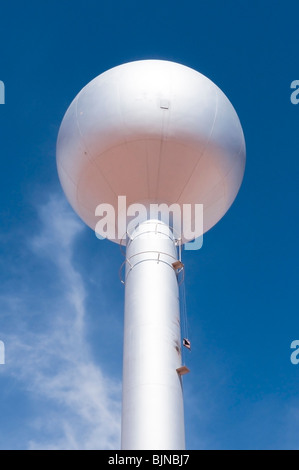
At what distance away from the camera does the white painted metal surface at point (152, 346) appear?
1177 centimetres

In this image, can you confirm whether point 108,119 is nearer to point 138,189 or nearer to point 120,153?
point 120,153

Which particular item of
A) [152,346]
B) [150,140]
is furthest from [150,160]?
[152,346]

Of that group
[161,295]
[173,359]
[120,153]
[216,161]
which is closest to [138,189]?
[120,153]

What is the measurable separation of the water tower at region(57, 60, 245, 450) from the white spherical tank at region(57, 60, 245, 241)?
3cm

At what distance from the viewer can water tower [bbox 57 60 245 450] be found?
13.9m

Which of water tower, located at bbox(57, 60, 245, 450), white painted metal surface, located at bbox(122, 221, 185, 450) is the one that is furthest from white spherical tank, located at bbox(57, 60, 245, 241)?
white painted metal surface, located at bbox(122, 221, 185, 450)

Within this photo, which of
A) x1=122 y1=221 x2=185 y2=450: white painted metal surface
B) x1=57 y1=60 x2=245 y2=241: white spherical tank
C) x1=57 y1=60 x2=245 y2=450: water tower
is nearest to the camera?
x1=122 y1=221 x2=185 y2=450: white painted metal surface

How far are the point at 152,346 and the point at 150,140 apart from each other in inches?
207

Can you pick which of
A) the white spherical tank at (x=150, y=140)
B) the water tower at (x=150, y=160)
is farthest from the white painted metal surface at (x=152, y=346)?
the white spherical tank at (x=150, y=140)

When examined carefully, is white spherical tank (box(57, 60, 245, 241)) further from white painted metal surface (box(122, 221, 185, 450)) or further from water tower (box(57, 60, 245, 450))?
white painted metal surface (box(122, 221, 185, 450))

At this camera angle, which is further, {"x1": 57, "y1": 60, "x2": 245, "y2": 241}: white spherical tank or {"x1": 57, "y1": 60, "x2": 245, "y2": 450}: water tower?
{"x1": 57, "y1": 60, "x2": 245, "y2": 241}: white spherical tank

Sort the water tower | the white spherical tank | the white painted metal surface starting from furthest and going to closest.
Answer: the white spherical tank < the water tower < the white painted metal surface

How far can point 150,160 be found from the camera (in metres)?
15.0

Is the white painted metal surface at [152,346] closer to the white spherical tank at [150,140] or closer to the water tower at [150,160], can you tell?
the water tower at [150,160]
